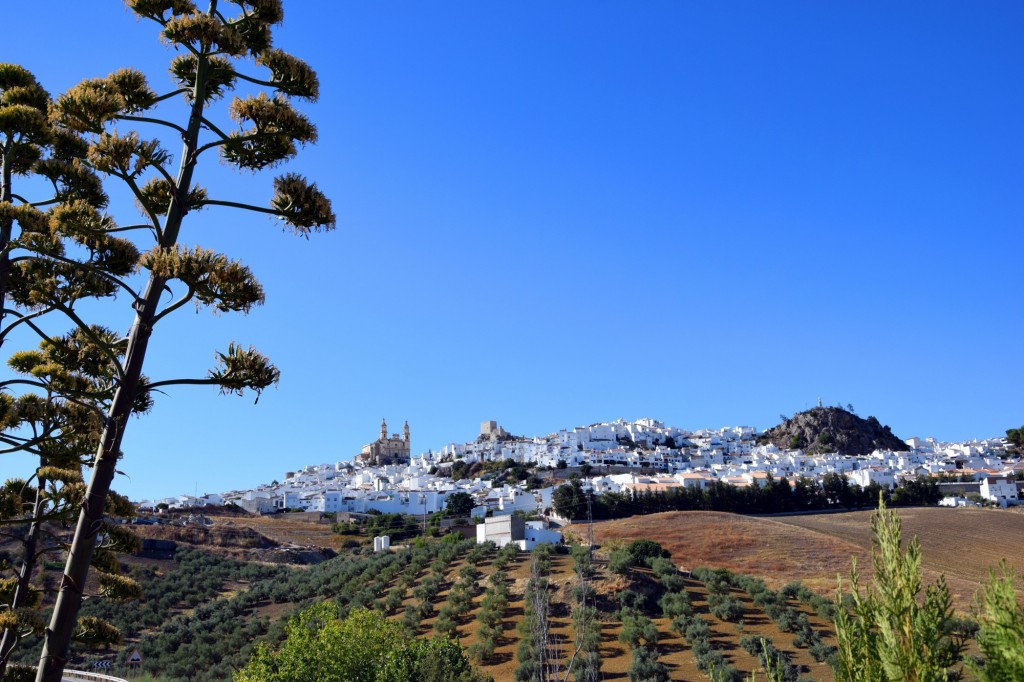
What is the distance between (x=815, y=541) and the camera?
55.0m

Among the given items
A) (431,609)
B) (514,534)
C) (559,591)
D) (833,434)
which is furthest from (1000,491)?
(431,609)

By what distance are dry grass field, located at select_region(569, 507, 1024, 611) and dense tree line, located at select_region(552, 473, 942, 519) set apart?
7405 millimetres

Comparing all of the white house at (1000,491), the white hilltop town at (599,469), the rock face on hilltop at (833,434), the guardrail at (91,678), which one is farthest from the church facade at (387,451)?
the guardrail at (91,678)

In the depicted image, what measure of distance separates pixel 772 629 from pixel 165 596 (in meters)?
30.7

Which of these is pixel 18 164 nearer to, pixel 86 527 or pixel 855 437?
pixel 86 527

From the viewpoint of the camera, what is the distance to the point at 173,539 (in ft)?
206

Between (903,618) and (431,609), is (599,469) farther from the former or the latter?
(903,618)

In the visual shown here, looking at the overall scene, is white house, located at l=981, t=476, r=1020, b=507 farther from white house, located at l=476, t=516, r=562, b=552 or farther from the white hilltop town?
white house, located at l=476, t=516, r=562, b=552

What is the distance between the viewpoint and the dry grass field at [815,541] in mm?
47938

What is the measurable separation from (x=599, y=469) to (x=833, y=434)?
162 feet

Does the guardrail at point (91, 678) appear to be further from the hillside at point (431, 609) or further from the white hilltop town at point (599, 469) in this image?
the white hilltop town at point (599, 469)

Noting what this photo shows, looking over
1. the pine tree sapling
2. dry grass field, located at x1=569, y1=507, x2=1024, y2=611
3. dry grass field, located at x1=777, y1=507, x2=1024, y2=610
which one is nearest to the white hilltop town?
dry grass field, located at x1=569, y1=507, x2=1024, y2=611

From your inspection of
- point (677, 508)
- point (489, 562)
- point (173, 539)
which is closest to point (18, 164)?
point (489, 562)

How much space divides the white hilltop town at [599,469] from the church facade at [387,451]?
0.69ft
